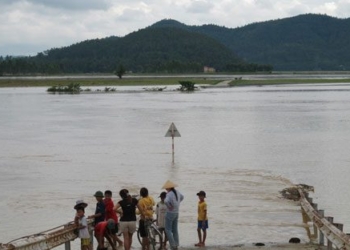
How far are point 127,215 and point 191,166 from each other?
14783 millimetres

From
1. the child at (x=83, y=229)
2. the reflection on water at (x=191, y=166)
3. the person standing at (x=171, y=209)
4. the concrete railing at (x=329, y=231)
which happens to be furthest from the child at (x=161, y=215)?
the concrete railing at (x=329, y=231)

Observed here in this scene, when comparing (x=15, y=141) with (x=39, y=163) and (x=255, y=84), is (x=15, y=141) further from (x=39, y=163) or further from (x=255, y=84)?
(x=255, y=84)

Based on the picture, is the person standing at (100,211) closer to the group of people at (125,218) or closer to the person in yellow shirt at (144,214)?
the group of people at (125,218)

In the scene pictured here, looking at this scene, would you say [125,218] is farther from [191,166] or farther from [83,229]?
[191,166]

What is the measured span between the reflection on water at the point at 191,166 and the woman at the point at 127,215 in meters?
2.59

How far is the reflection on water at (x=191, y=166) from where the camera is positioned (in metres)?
18.2

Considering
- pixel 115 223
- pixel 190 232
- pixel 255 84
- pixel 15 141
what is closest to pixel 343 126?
pixel 15 141

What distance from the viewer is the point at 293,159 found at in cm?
3002

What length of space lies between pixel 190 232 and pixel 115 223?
3.75m

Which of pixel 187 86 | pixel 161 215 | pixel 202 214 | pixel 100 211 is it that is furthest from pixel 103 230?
pixel 187 86

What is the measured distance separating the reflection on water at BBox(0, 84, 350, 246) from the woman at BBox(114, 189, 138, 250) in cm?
259

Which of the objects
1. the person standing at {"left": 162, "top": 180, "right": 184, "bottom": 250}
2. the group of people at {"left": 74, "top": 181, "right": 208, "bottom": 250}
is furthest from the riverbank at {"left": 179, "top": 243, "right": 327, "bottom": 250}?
the group of people at {"left": 74, "top": 181, "right": 208, "bottom": 250}

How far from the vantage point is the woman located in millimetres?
13023

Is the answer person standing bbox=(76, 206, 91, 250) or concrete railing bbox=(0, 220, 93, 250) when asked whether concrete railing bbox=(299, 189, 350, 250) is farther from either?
concrete railing bbox=(0, 220, 93, 250)
